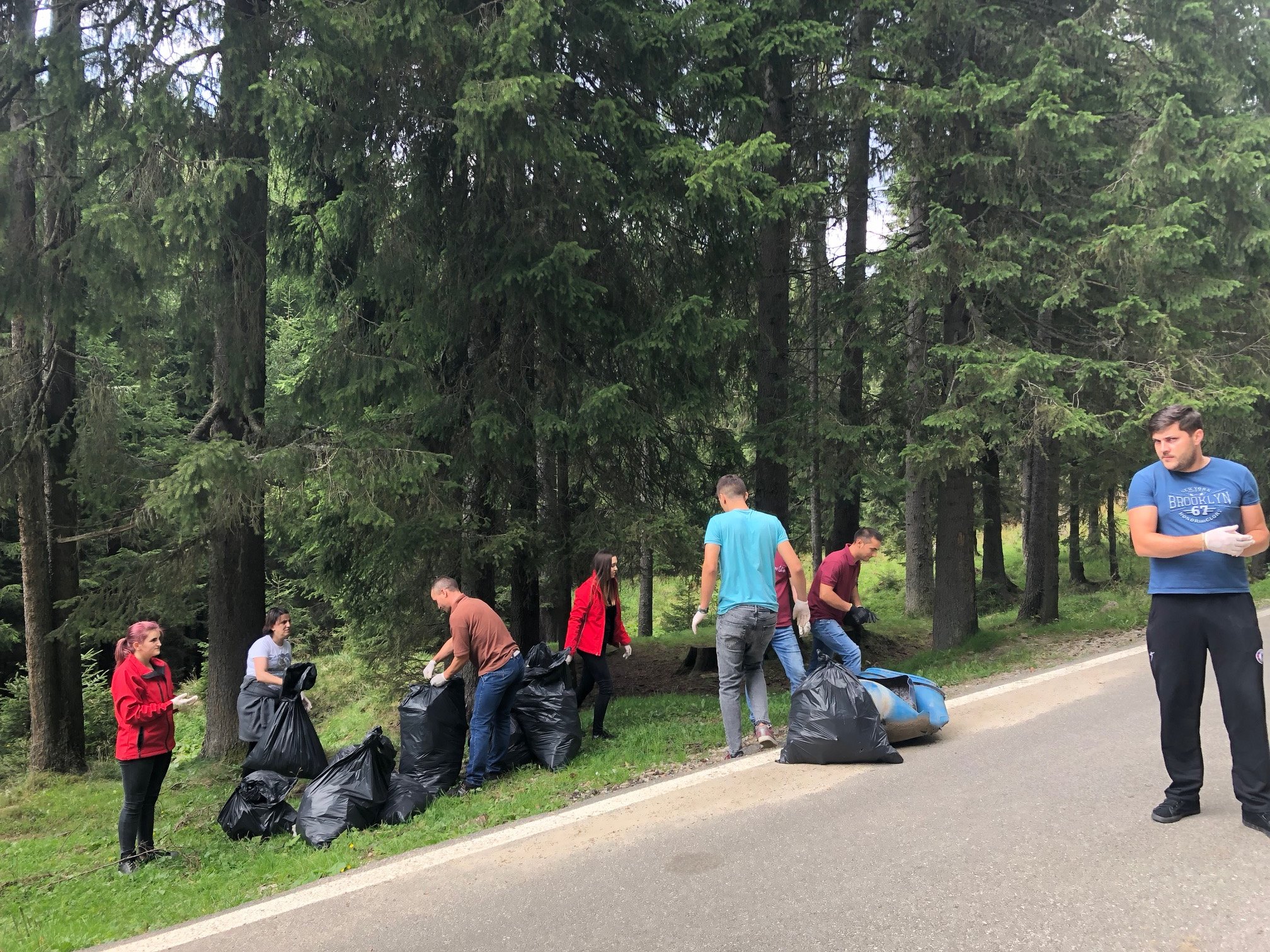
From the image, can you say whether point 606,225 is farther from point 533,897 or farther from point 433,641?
point 533,897

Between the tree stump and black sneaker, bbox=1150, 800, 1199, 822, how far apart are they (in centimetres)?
916

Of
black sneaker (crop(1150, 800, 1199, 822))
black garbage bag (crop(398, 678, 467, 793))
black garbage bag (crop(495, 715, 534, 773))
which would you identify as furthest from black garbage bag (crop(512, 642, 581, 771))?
black sneaker (crop(1150, 800, 1199, 822))

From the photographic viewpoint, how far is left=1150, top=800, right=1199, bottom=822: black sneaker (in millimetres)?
3906

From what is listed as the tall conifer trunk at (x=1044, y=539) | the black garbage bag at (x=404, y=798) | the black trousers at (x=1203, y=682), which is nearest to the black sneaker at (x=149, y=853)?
the black garbage bag at (x=404, y=798)

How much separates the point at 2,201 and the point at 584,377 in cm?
635

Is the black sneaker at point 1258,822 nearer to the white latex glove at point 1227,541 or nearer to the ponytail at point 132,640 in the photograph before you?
the white latex glove at point 1227,541

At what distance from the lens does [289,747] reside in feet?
21.1

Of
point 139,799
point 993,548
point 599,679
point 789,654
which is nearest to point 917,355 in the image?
point 599,679

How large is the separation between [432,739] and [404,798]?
1.66 ft

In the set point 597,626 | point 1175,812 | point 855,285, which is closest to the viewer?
point 1175,812

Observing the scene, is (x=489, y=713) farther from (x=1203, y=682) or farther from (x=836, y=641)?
(x=1203, y=682)

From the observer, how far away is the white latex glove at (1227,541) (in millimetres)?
3438

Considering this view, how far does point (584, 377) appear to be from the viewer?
8930 millimetres

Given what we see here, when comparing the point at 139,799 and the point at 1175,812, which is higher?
the point at 1175,812
